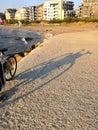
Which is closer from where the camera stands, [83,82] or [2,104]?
[2,104]

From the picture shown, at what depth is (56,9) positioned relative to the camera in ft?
431

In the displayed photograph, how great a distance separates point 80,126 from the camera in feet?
15.0

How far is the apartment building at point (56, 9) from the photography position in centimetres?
12841

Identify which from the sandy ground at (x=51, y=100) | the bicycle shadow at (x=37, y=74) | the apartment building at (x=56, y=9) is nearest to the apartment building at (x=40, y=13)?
the apartment building at (x=56, y=9)

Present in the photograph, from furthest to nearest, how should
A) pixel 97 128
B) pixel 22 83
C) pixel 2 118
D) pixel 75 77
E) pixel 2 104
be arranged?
1. pixel 75 77
2. pixel 22 83
3. pixel 2 104
4. pixel 2 118
5. pixel 97 128

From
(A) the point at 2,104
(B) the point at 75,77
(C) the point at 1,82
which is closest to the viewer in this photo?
(A) the point at 2,104

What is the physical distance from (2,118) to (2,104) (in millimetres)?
735

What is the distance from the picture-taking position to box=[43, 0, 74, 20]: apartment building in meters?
128

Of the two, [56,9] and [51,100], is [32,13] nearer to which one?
[56,9]

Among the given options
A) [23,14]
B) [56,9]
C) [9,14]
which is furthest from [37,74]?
[9,14]

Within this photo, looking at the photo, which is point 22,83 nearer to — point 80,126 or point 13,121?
point 13,121

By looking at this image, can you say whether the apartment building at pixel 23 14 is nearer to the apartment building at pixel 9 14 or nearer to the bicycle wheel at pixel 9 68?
the apartment building at pixel 9 14

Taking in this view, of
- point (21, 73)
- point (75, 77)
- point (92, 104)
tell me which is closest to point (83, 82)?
point (75, 77)

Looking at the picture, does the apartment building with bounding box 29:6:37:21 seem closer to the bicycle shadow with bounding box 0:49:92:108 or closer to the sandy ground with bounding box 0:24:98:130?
the bicycle shadow with bounding box 0:49:92:108
